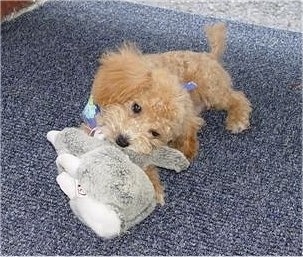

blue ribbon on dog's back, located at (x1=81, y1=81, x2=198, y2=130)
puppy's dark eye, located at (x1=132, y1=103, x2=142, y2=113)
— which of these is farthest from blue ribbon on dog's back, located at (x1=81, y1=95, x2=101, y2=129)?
puppy's dark eye, located at (x1=132, y1=103, x2=142, y2=113)

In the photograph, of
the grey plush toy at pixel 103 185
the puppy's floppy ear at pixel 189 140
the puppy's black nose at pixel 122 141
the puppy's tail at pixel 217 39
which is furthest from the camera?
the puppy's tail at pixel 217 39

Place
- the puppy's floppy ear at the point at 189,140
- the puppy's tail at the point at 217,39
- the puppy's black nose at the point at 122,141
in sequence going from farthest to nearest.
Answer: the puppy's tail at the point at 217,39 < the puppy's floppy ear at the point at 189,140 < the puppy's black nose at the point at 122,141

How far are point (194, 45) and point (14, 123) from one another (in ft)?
2.52

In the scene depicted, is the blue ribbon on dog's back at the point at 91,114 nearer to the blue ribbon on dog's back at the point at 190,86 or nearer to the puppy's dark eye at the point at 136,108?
the puppy's dark eye at the point at 136,108

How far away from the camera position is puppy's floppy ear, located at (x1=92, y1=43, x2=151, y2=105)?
147cm

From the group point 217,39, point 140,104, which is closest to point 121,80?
point 140,104

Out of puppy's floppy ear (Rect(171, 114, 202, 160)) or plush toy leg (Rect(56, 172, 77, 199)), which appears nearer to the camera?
plush toy leg (Rect(56, 172, 77, 199))

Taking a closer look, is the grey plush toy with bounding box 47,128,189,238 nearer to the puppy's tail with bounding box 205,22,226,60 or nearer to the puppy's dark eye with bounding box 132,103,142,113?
the puppy's dark eye with bounding box 132,103,142,113

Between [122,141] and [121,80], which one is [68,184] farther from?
[121,80]

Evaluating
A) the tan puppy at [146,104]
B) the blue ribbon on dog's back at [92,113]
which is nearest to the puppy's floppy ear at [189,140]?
the tan puppy at [146,104]

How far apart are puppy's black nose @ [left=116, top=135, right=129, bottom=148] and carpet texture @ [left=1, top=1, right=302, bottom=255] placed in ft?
0.67

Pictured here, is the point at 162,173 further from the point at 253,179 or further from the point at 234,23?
the point at 234,23

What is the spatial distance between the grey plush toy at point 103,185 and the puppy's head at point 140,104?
7 cm

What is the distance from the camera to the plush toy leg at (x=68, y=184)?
1.34 metres
